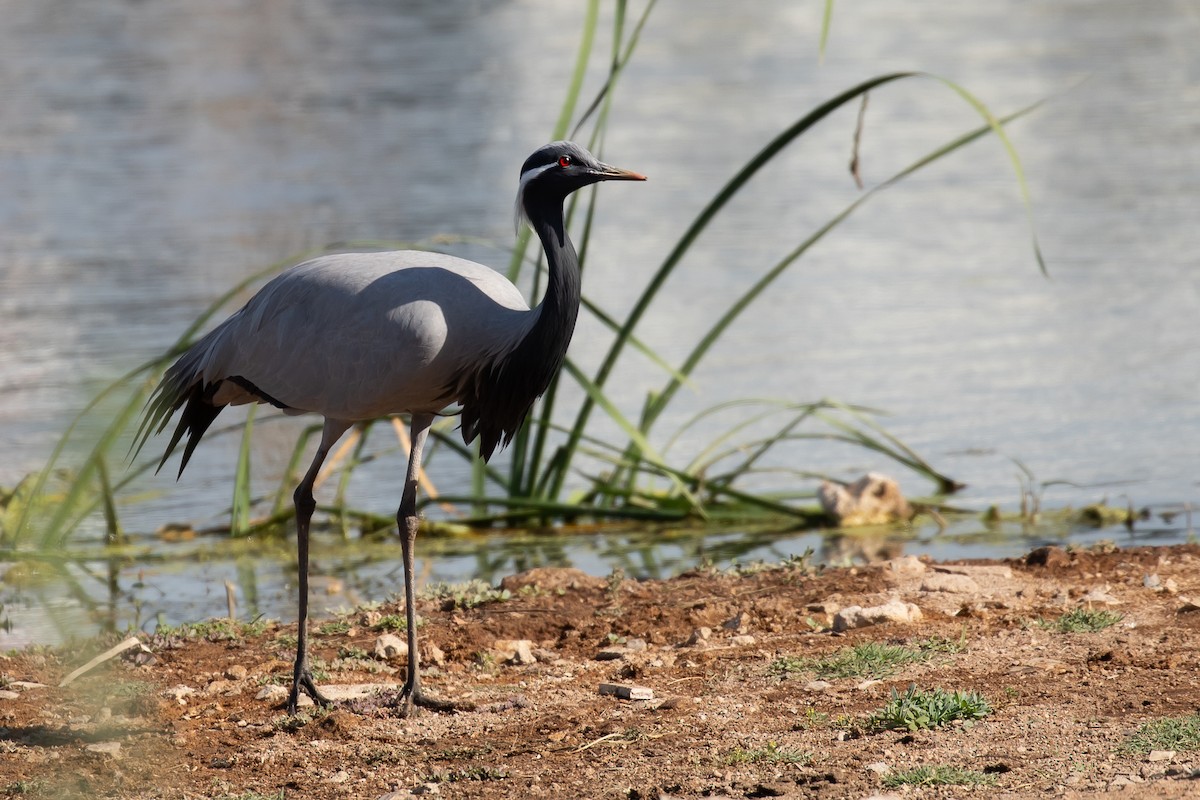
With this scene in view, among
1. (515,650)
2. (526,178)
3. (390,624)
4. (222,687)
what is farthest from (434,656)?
(526,178)

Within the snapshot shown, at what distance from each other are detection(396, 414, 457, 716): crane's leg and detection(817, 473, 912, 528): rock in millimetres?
2420

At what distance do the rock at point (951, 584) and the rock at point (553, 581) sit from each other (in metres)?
1.11

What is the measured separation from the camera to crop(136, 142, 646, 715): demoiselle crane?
483 centimetres

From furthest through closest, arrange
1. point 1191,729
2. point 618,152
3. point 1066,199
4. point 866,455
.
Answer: point 618,152, point 1066,199, point 866,455, point 1191,729

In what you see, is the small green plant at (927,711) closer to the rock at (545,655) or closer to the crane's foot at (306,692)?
the rock at (545,655)

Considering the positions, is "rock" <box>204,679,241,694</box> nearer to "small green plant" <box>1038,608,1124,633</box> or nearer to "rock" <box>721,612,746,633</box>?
"rock" <box>721,612,746,633</box>

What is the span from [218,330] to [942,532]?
320cm

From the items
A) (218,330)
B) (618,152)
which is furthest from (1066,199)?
(218,330)

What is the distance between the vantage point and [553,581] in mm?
5852

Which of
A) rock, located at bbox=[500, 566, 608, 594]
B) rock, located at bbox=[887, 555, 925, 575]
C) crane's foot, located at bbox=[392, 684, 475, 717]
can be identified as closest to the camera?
crane's foot, located at bbox=[392, 684, 475, 717]

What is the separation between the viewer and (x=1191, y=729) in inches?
150

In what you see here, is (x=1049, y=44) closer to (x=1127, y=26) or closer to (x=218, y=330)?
(x=1127, y=26)

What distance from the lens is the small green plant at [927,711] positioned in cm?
402

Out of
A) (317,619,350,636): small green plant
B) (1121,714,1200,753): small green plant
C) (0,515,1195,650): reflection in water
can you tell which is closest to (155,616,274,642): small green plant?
(317,619,350,636): small green plant
